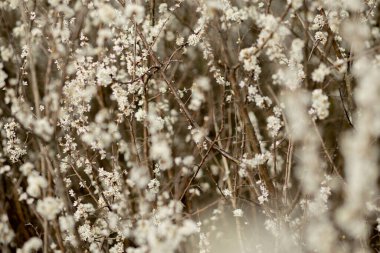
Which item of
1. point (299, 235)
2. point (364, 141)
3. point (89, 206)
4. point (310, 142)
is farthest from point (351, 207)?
point (89, 206)

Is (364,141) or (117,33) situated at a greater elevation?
(117,33)

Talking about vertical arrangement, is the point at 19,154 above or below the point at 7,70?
below

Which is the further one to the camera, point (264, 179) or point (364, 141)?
point (264, 179)

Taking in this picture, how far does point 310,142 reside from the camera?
2182 millimetres

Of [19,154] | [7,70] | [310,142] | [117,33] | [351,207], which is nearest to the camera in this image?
[351,207]

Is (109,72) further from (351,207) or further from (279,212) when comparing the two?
(351,207)

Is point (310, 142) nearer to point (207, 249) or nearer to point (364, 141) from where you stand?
point (364, 141)

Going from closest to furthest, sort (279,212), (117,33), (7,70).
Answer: (279,212) → (117,33) → (7,70)

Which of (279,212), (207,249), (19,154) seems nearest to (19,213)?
(19,154)

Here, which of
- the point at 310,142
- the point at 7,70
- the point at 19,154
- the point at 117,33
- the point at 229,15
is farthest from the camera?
the point at 7,70

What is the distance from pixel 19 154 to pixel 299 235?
1.93 metres

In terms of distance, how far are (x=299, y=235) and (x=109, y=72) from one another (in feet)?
5.48

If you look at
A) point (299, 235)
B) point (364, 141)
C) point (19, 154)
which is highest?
point (19, 154)

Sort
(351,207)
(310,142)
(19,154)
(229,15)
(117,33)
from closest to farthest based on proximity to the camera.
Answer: (351,207), (310,142), (229,15), (19,154), (117,33)
